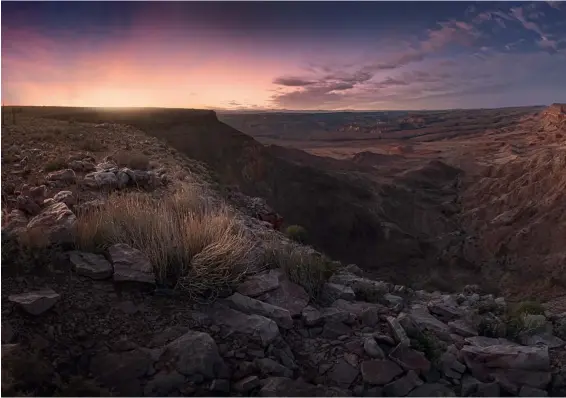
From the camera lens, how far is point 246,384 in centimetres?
342

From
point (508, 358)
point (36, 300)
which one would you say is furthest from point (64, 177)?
point (508, 358)

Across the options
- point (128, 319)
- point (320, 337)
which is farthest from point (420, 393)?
point (128, 319)

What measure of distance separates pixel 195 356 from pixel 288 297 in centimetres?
138

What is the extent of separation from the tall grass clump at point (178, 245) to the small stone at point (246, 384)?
103 cm

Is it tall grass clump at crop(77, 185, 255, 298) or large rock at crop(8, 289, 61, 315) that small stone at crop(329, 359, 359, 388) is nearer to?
tall grass clump at crop(77, 185, 255, 298)

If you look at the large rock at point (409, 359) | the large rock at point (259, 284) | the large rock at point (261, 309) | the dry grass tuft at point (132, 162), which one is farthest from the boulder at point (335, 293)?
the dry grass tuft at point (132, 162)

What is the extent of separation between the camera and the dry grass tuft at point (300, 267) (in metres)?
5.01

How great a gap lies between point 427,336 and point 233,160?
72.3 feet

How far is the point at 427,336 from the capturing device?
419cm

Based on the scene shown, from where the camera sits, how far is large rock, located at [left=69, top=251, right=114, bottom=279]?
4.10 m

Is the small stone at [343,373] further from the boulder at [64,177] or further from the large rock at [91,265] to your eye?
the boulder at [64,177]

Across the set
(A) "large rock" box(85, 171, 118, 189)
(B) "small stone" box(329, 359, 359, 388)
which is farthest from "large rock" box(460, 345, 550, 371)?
(A) "large rock" box(85, 171, 118, 189)

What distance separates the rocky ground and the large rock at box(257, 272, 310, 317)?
0.05 feet

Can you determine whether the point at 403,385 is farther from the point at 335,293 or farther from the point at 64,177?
the point at 64,177
